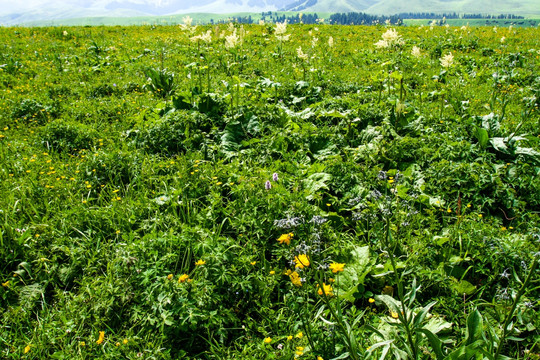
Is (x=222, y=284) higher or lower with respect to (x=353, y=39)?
lower

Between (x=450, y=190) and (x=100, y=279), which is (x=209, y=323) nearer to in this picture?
(x=100, y=279)

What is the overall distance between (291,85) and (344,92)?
1198 millimetres

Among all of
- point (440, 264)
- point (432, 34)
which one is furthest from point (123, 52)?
point (432, 34)

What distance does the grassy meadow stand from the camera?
2.29m

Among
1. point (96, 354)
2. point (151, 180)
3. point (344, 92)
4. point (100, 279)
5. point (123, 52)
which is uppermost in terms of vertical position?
point (123, 52)

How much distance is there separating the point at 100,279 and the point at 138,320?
568 mm

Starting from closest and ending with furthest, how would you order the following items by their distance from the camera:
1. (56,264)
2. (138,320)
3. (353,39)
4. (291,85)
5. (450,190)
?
(138,320), (56,264), (450,190), (291,85), (353,39)

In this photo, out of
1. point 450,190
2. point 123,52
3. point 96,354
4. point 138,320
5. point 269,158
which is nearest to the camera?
point 96,354

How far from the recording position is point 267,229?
10.4 feet

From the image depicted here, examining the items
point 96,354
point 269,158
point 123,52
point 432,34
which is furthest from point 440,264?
point 432,34

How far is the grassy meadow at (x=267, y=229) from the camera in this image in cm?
229

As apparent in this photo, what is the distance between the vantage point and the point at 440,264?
109 inches

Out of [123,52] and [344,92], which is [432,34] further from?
[123,52]

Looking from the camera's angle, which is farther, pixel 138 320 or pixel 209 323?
pixel 138 320
